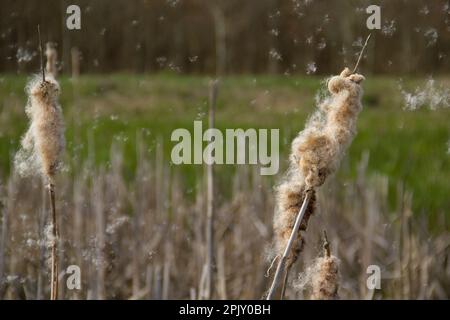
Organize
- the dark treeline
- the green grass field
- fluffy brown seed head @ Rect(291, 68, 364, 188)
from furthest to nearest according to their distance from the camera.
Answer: the green grass field
the dark treeline
fluffy brown seed head @ Rect(291, 68, 364, 188)

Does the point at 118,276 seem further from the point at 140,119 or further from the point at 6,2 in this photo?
the point at 140,119

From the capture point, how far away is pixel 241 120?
6.86 metres

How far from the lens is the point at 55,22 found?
2.46 metres

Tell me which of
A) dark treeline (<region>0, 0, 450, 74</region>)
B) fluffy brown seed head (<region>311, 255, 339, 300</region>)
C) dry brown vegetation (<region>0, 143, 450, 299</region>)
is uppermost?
dark treeline (<region>0, 0, 450, 74</region>)

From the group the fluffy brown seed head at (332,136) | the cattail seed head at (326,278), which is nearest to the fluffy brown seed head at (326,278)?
the cattail seed head at (326,278)

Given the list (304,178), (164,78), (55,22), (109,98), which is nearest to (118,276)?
(55,22)

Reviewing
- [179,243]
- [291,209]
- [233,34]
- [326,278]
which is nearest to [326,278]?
[326,278]

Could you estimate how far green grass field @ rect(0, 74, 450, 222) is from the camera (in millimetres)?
4141

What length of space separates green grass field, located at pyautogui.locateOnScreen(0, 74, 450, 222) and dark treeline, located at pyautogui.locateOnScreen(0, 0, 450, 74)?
0.24m

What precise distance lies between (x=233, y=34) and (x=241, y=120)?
5.78 ft

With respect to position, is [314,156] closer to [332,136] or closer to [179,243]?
[332,136]

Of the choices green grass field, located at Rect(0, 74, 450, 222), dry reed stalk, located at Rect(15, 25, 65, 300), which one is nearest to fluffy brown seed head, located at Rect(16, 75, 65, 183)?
dry reed stalk, located at Rect(15, 25, 65, 300)

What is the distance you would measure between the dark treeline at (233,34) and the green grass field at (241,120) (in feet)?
0.79

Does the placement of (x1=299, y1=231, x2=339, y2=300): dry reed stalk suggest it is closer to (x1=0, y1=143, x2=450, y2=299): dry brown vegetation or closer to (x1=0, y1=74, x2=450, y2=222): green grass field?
(x1=0, y1=74, x2=450, y2=222): green grass field
